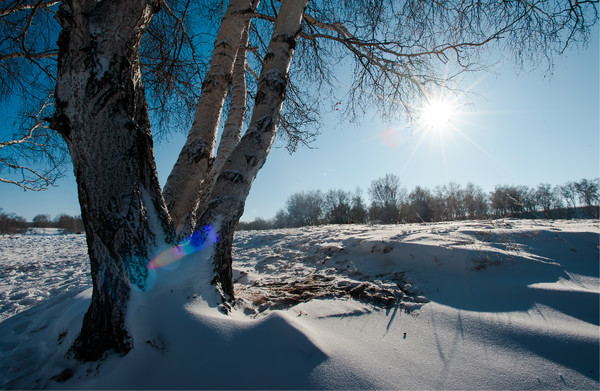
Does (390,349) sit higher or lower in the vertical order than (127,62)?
lower

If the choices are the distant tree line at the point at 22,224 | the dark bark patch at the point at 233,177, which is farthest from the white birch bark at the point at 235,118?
the distant tree line at the point at 22,224

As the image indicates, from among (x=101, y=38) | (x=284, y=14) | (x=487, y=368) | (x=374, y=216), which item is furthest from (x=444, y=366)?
(x=374, y=216)

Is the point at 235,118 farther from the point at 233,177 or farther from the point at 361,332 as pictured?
the point at 361,332

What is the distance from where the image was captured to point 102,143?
3.50ft

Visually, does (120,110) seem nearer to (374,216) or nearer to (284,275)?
(284,275)

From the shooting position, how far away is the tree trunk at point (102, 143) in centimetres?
105

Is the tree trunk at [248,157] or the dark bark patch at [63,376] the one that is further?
the tree trunk at [248,157]

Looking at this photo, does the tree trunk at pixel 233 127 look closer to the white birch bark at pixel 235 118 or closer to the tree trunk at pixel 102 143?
the white birch bark at pixel 235 118

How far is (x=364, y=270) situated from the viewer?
2.33m

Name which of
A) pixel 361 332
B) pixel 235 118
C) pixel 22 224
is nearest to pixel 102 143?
pixel 361 332

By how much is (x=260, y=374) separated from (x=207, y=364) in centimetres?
20

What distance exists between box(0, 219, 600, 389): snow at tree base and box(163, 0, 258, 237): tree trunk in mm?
680

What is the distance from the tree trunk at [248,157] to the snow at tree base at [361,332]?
0.51ft

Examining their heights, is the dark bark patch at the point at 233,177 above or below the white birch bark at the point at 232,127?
below
